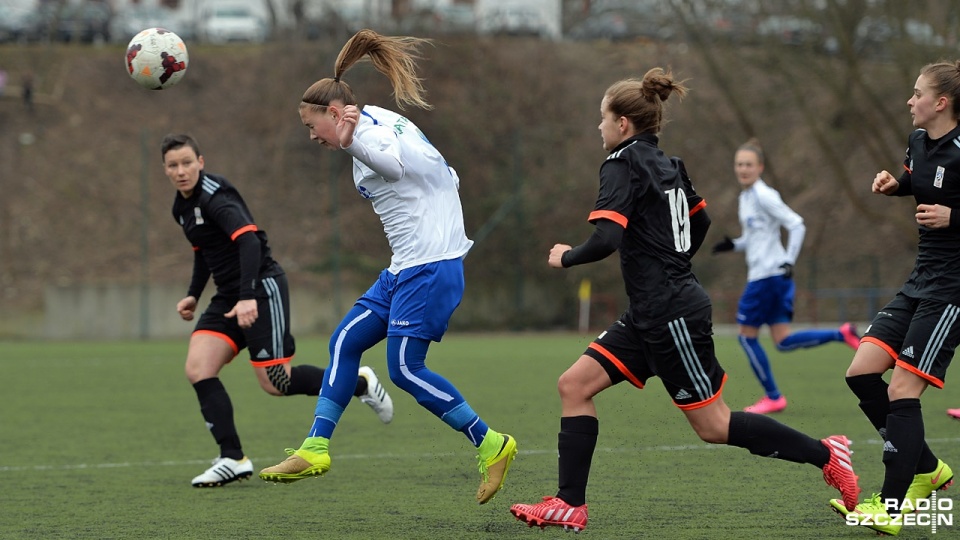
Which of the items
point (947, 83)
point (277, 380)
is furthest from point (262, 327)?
point (947, 83)

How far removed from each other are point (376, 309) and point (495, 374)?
763 cm

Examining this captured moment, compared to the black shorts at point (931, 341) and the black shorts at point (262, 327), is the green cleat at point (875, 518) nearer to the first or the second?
the black shorts at point (931, 341)

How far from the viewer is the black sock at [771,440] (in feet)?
15.5

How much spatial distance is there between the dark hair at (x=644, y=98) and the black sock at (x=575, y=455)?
47.5 inches

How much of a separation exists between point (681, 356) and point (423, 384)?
125 centimetres

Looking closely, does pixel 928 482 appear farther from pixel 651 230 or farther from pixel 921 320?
pixel 651 230

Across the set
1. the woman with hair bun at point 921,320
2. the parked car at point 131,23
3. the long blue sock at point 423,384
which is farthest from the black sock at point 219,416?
the parked car at point 131,23

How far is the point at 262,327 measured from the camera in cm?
658

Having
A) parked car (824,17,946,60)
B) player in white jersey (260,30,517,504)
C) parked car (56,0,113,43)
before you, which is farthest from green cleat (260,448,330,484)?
parked car (56,0,113,43)

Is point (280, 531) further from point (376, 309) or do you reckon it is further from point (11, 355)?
point (11, 355)

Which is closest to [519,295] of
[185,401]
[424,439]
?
[185,401]

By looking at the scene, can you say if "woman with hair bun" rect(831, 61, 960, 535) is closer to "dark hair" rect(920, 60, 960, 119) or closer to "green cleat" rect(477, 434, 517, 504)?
"dark hair" rect(920, 60, 960, 119)

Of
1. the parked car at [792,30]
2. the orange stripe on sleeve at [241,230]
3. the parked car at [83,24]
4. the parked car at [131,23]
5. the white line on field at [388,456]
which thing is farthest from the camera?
the parked car at [131,23]

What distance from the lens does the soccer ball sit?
6.64 meters
